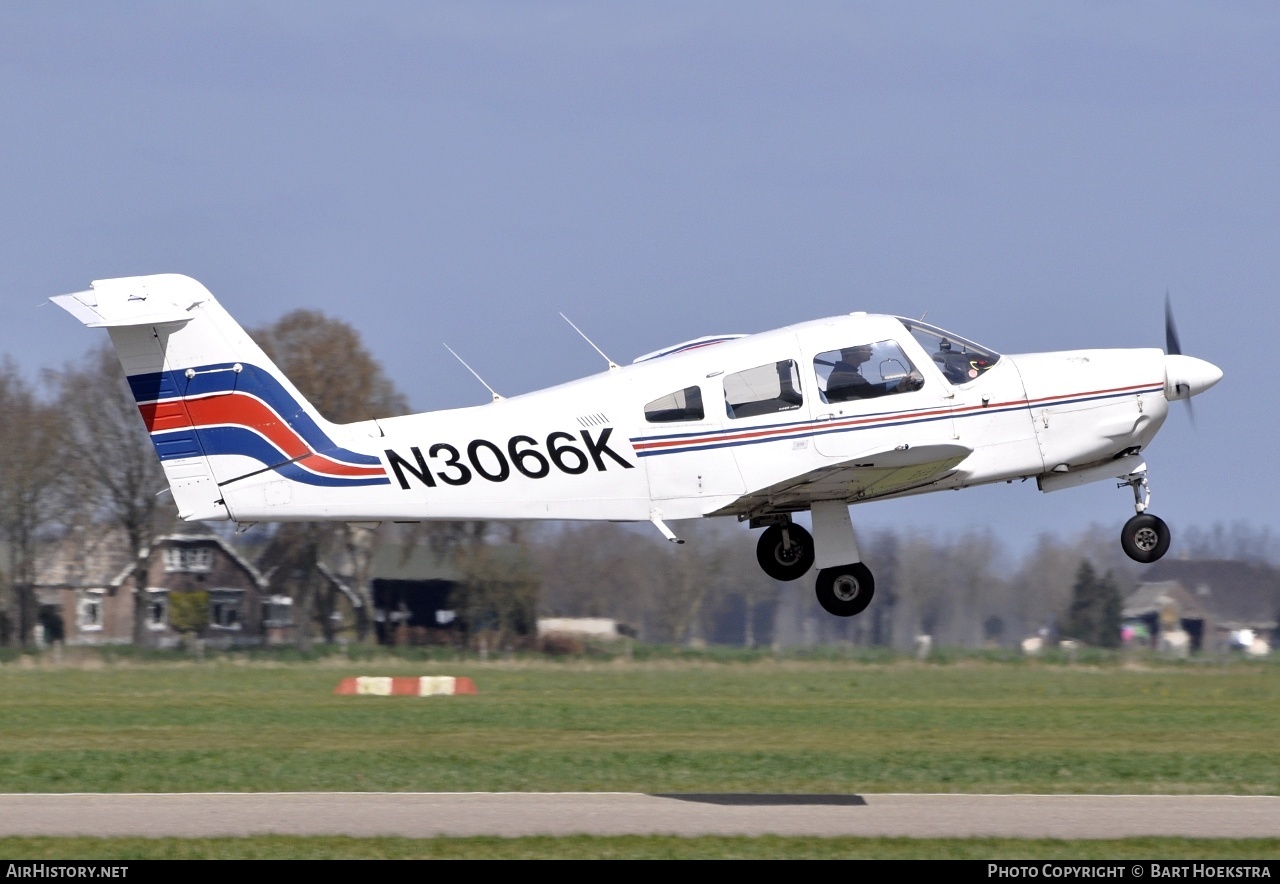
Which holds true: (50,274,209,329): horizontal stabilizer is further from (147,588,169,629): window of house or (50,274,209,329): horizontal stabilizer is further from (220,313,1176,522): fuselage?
(147,588,169,629): window of house

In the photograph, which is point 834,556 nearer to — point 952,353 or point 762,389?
point 762,389

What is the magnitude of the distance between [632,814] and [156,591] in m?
51.3

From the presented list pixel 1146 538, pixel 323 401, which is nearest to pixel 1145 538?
pixel 1146 538

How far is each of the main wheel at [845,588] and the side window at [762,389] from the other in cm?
165

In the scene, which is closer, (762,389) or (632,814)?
(762,389)

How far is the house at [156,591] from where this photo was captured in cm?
5375

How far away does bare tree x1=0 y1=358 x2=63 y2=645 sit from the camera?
51.2 meters

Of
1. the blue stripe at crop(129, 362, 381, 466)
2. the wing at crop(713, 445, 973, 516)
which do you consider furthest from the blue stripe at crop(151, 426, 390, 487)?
the wing at crop(713, 445, 973, 516)

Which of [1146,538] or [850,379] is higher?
[850,379]

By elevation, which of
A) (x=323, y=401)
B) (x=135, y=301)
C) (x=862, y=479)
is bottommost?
(x=862, y=479)

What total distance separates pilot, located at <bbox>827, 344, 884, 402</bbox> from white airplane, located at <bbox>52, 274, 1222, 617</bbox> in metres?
0.02

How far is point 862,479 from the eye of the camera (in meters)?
13.9

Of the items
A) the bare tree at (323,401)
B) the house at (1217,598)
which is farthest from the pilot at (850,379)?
the house at (1217,598)
